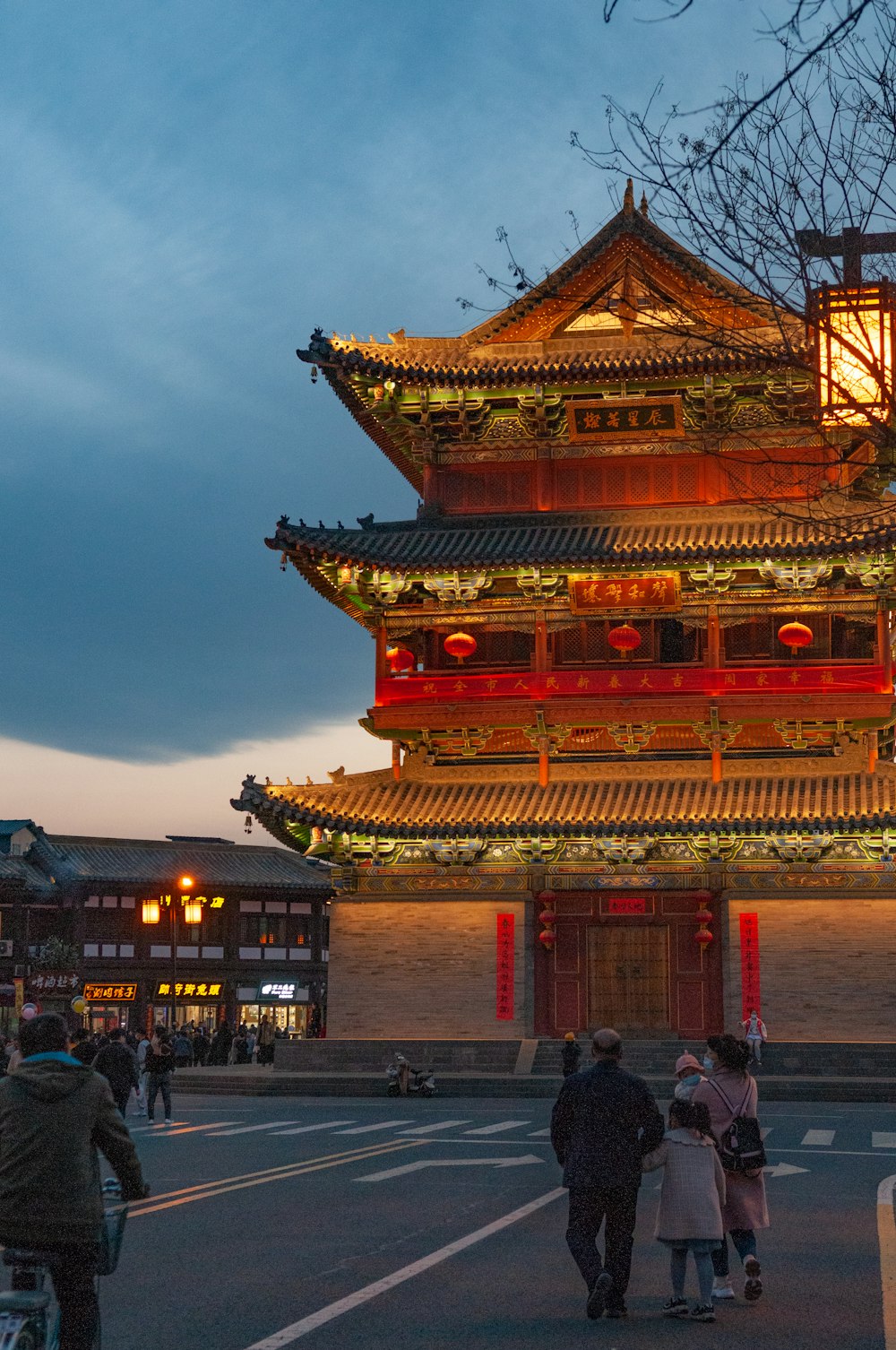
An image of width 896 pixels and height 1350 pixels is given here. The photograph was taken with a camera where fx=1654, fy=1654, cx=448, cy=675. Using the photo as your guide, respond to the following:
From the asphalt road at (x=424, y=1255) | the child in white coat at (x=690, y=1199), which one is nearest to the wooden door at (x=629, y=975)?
the asphalt road at (x=424, y=1255)

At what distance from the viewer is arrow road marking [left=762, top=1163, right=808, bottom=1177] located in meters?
17.2

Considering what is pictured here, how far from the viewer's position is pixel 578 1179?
9.67m

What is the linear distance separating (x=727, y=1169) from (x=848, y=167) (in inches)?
269

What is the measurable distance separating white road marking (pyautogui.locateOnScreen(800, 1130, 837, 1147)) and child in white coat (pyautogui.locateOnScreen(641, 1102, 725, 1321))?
11750 millimetres

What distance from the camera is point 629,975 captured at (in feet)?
115

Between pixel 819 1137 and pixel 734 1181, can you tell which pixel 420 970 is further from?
pixel 734 1181

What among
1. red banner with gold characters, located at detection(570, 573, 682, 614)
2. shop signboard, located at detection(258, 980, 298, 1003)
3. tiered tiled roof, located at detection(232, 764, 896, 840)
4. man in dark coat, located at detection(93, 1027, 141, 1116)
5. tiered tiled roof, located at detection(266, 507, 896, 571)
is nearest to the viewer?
man in dark coat, located at detection(93, 1027, 141, 1116)

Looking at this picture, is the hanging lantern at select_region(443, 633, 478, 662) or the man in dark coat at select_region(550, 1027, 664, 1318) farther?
the hanging lantern at select_region(443, 633, 478, 662)

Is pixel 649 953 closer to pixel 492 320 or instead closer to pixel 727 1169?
pixel 492 320

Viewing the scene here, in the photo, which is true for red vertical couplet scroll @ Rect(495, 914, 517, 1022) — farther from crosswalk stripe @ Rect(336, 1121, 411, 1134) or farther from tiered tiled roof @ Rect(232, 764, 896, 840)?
crosswalk stripe @ Rect(336, 1121, 411, 1134)

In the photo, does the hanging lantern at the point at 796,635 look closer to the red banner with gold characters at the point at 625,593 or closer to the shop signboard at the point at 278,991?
the red banner with gold characters at the point at 625,593

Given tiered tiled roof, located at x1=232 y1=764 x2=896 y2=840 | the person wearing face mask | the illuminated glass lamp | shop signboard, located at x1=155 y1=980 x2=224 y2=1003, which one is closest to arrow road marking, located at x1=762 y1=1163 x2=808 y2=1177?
the person wearing face mask

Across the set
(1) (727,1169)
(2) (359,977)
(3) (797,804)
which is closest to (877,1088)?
(3) (797,804)

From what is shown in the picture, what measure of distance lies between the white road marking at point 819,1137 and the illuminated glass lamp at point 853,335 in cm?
1154
